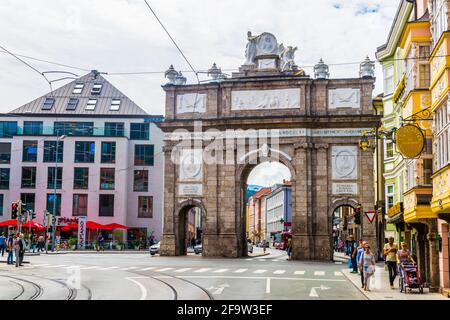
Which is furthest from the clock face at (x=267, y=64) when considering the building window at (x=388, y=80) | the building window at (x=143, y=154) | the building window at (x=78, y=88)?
the building window at (x=78, y=88)

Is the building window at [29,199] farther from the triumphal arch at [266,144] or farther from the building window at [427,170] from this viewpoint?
the building window at [427,170]

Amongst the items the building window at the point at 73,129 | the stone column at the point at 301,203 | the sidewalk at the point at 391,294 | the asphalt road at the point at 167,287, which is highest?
the building window at the point at 73,129

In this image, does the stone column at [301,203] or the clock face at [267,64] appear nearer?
the stone column at [301,203]

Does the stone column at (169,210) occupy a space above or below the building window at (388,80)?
below

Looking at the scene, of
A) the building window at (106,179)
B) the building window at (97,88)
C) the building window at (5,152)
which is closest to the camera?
the building window at (106,179)

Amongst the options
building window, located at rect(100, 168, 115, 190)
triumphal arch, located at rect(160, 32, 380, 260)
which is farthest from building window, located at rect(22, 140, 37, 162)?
triumphal arch, located at rect(160, 32, 380, 260)

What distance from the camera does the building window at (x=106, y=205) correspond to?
69.8m

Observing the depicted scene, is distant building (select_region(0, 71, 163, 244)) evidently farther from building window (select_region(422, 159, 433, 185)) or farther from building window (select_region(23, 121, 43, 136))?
building window (select_region(422, 159, 433, 185))

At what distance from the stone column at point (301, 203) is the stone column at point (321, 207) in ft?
1.71

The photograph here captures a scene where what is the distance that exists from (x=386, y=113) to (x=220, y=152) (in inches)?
501

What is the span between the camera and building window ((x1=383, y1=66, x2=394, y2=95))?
1803 inches

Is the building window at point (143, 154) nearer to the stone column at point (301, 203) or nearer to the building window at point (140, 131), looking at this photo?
the building window at point (140, 131)

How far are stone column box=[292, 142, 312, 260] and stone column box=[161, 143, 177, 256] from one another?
944cm

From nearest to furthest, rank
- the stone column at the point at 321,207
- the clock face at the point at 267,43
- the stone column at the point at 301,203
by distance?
the stone column at the point at 321,207 → the stone column at the point at 301,203 → the clock face at the point at 267,43
